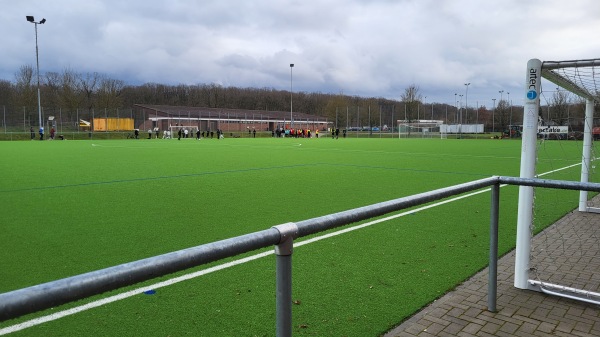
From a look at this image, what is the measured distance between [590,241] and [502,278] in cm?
267

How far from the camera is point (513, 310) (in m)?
4.38

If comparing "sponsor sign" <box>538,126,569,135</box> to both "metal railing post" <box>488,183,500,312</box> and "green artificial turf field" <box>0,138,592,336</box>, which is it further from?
"green artificial turf field" <box>0,138,592,336</box>

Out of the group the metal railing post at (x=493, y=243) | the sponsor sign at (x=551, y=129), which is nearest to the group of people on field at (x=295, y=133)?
the sponsor sign at (x=551, y=129)

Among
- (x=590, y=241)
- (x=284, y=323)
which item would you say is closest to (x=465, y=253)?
(x=590, y=241)

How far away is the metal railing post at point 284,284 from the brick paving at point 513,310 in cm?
205

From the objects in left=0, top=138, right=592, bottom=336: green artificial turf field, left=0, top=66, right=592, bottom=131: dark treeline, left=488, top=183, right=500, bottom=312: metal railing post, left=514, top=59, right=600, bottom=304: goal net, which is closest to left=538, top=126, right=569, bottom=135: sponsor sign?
left=514, top=59, right=600, bottom=304: goal net

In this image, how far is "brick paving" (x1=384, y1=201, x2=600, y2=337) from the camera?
3.92 metres

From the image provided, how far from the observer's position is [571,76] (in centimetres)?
536

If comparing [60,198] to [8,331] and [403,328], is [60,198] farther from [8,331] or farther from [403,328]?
[403,328]

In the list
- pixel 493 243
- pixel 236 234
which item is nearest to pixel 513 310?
pixel 493 243

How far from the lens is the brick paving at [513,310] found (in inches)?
154

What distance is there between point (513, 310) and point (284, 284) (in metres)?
3.25

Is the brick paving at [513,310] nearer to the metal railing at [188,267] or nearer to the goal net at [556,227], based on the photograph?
the goal net at [556,227]

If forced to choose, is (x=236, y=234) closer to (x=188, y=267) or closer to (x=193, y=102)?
(x=188, y=267)
